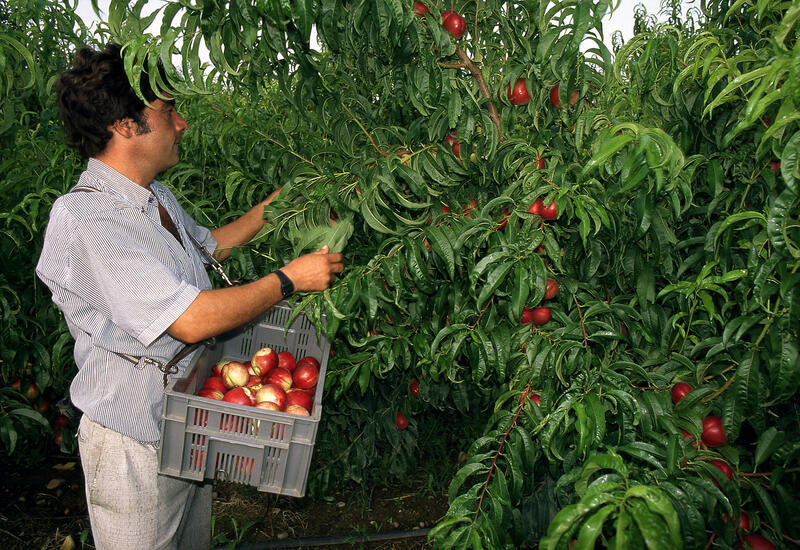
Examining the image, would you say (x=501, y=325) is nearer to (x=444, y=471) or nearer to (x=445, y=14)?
(x=445, y=14)

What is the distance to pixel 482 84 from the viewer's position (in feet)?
6.21

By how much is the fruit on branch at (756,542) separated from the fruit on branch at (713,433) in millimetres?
230

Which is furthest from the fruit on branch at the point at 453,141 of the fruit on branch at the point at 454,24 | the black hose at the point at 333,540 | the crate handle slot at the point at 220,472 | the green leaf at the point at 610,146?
the black hose at the point at 333,540

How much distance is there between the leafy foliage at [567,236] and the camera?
129 centimetres

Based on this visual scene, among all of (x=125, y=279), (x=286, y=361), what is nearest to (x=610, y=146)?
(x=125, y=279)

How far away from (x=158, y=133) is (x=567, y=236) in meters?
1.28

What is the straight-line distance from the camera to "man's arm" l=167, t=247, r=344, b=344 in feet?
5.58

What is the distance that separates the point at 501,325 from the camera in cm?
172

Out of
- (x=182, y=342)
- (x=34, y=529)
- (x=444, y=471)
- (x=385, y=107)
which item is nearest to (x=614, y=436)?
(x=182, y=342)

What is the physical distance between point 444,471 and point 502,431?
6.83 ft

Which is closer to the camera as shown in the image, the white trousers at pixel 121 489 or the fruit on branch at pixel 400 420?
the white trousers at pixel 121 489

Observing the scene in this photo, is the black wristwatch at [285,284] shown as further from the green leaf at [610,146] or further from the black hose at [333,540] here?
the black hose at [333,540]

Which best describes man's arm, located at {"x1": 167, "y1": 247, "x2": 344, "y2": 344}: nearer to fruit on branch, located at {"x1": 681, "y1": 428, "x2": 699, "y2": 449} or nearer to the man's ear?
the man's ear

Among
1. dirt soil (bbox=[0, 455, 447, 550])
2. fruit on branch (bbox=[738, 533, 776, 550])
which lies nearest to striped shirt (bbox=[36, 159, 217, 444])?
dirt soil (bbox=[0, 455, 447, 550])
